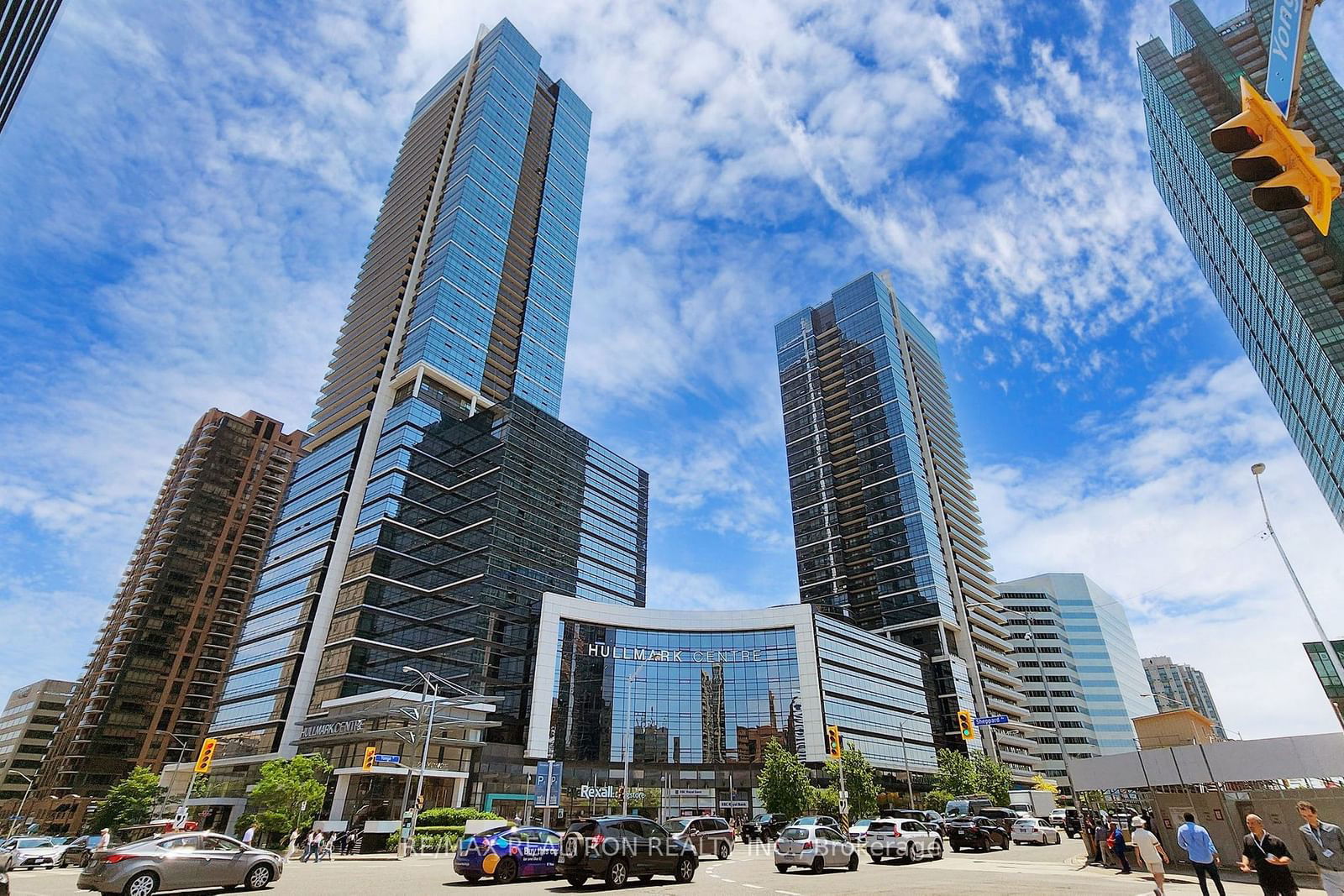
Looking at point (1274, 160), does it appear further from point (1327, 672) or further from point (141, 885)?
point (1327, 672)

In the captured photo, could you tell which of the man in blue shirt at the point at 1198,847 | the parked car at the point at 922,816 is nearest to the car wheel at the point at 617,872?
the man in blue shirt at the point at 1198,847

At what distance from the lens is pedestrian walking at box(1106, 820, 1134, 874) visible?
2256cm

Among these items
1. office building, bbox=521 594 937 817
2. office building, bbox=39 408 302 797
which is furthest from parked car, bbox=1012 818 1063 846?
office building, bbox=39 408 302 797

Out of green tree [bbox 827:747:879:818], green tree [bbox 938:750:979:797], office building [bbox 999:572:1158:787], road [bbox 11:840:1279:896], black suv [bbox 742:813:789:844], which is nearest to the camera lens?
road [bbox 11:840:1279:896]

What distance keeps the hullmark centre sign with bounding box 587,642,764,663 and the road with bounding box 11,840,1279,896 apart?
52761 millimetres

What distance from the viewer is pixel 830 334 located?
14212cm

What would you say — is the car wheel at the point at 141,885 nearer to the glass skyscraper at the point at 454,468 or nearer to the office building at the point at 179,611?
the glass skyscraper at the point at 454,468

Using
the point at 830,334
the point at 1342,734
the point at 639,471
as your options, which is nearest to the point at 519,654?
the point at 639,471

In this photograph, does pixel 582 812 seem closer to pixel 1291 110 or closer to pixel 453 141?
pixel 1291 110

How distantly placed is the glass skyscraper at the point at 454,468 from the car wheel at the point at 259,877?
187 ft

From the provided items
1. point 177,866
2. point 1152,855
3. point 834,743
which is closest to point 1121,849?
point 1152,855

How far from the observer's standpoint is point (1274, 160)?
488 centimetres

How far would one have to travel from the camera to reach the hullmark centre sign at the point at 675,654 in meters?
79.4

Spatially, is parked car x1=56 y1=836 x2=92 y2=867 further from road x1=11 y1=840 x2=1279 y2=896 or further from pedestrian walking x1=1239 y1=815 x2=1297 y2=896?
pedestrian walking x1=1239 y1=815 x2=1297 y2=896
